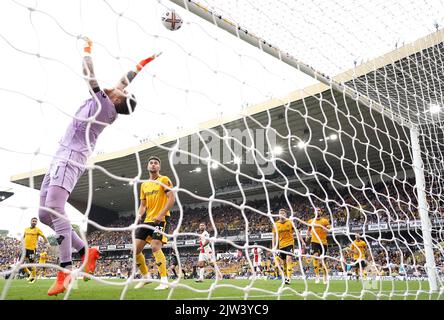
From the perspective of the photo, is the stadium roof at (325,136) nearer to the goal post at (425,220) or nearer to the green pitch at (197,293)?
the goal post at (425,220)

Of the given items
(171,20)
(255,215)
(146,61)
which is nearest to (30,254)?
(171,20)

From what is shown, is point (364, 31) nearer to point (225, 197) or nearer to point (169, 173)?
point (169, 173)

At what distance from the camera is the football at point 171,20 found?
10.3ft

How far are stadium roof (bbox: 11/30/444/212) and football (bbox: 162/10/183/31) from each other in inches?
36.3

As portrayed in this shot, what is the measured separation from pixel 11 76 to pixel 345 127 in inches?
541

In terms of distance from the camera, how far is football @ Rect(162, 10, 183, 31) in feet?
10.3

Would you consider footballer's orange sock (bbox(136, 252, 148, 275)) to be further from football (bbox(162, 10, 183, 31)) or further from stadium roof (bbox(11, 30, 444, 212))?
football (bbox(162, 10, 183, 31))

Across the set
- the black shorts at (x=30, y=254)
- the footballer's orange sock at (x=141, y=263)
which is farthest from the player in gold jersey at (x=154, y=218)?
the black shorts at (x=30, y=254)

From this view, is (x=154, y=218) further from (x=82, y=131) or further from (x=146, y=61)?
(x=146, y=61)

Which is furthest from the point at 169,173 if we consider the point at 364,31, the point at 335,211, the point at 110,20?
the point at 110,20

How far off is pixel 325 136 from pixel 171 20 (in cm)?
188

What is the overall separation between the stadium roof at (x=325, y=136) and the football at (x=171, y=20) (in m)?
0.92

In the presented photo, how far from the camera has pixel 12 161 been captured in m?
2.01

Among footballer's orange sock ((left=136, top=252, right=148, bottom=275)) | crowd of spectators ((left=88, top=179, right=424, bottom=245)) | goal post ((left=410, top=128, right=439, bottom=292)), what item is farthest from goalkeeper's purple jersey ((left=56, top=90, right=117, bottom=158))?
crowd of spectators ((left=88, top=179, right=424, bottom=245))
